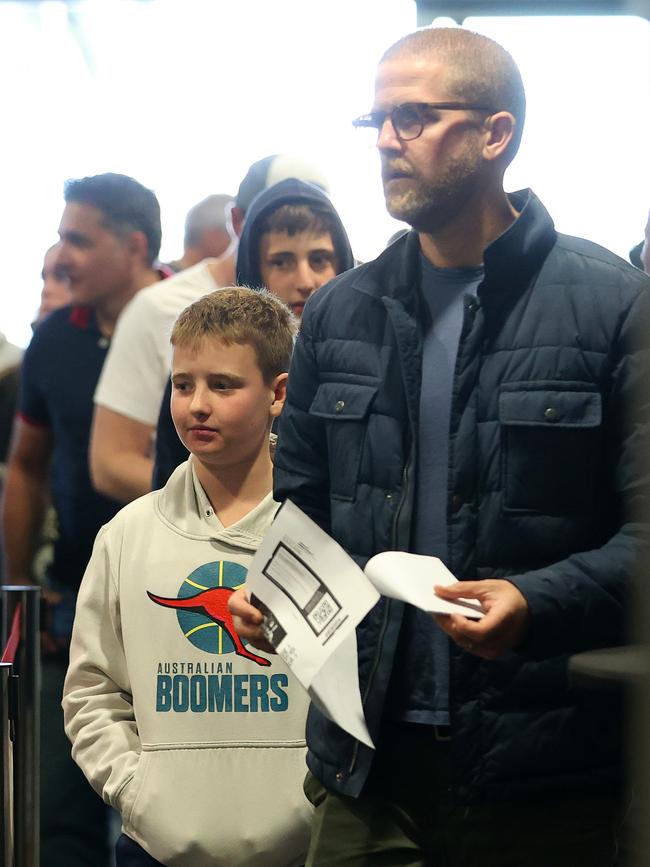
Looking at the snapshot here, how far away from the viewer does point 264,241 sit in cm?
297

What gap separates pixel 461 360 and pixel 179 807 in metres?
0.88

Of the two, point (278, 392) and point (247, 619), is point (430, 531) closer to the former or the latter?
point (247, 619)

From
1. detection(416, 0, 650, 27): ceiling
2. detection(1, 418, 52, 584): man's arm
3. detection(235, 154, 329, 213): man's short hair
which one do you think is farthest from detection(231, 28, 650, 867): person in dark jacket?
detection(1, 418, 52, 584): man's arm

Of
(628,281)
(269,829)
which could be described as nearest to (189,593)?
(269,829)

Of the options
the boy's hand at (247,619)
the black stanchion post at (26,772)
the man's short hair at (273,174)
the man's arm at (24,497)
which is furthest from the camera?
the man's arm at (24,497)

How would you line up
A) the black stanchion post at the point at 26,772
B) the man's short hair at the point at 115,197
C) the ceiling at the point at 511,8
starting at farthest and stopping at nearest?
the man's short hair at the point at 115,197, the black stanchion post at the point at 26,772, the ceiling at the point at 511,8

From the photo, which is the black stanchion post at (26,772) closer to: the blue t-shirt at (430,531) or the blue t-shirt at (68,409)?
the blue t-shirt at (68,409)

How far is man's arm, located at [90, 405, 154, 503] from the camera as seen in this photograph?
3.28 m

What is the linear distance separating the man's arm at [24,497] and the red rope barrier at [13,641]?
89cm

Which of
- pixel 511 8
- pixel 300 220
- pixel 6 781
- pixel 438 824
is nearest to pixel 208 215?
pixel 300 220

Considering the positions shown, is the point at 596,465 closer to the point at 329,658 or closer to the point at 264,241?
the point at 329,658

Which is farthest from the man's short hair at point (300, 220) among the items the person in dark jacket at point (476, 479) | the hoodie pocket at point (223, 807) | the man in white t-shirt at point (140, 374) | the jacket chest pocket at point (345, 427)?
the hoodie pocket at point (223, 807)

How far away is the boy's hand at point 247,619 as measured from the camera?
2.16 meters

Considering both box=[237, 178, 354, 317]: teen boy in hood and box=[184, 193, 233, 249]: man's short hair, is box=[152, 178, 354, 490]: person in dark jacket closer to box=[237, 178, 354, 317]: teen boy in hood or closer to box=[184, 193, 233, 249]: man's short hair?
box=[237, 178, 354, 317]: teen boy in hood
